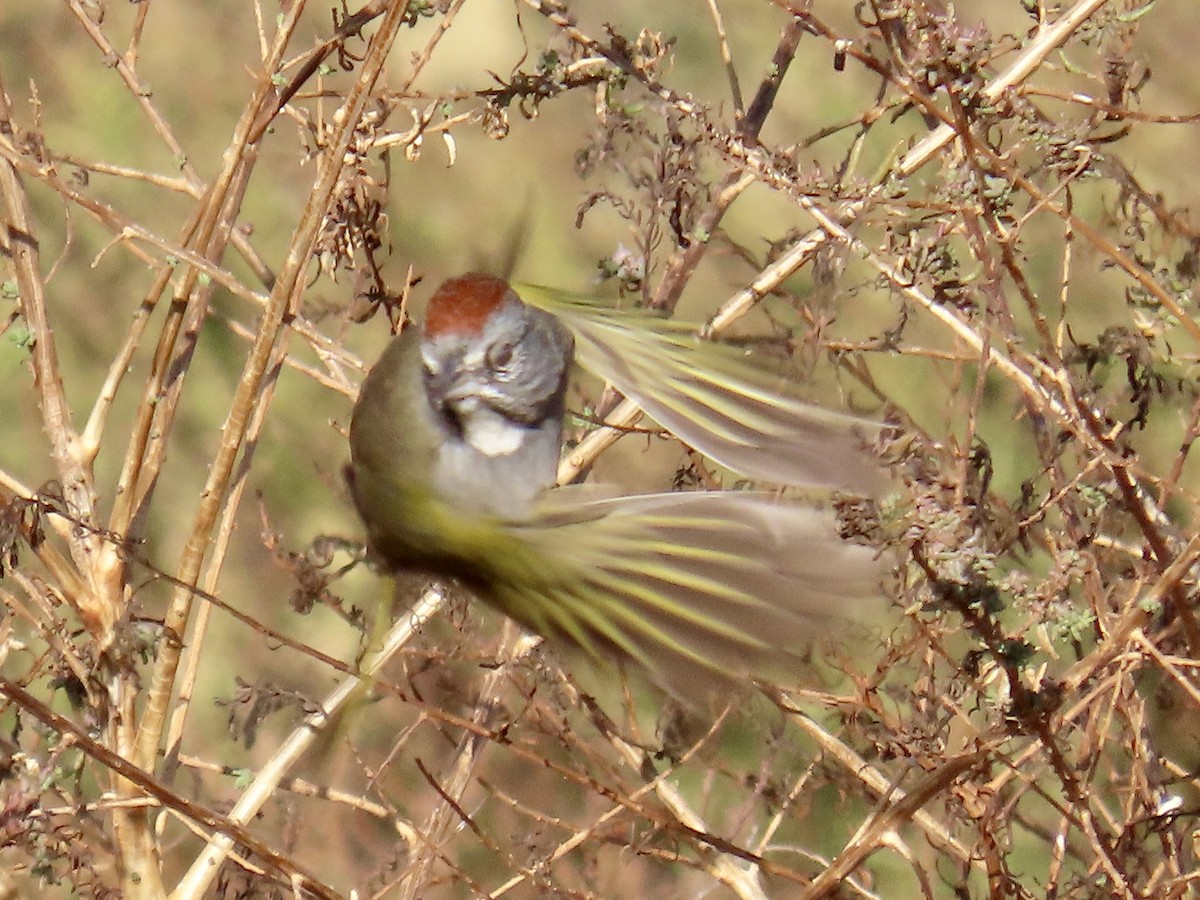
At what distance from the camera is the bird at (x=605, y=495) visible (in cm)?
148

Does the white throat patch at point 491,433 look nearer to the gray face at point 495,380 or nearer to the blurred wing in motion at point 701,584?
the gray face at point 495,380

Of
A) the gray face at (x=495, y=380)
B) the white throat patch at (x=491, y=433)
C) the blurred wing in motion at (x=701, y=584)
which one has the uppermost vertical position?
the gray face at (x=495, y=380)

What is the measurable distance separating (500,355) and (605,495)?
0.23 metres

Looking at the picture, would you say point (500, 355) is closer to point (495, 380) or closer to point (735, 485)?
point (495, 380)

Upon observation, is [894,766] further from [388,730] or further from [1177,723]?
[388,730]

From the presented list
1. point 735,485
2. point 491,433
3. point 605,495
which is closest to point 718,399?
point 605,495

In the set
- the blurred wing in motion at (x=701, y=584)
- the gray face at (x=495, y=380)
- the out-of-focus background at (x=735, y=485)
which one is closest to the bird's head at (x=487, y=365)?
the gray face at (x=495, y=380)

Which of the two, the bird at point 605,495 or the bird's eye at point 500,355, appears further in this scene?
the bird's eye at point 500,355

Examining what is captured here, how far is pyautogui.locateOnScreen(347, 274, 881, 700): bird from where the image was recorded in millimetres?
1477

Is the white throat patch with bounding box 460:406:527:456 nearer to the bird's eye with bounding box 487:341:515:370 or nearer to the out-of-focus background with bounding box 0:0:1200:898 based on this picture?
the bird's eye with bounding box 487:341:515:370

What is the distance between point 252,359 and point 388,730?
2599 millimetres

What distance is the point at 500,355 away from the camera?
1.93 meters

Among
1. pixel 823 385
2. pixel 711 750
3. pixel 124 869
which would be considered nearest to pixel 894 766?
pixel 711 750

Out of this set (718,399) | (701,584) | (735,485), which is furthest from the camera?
(735,485)
